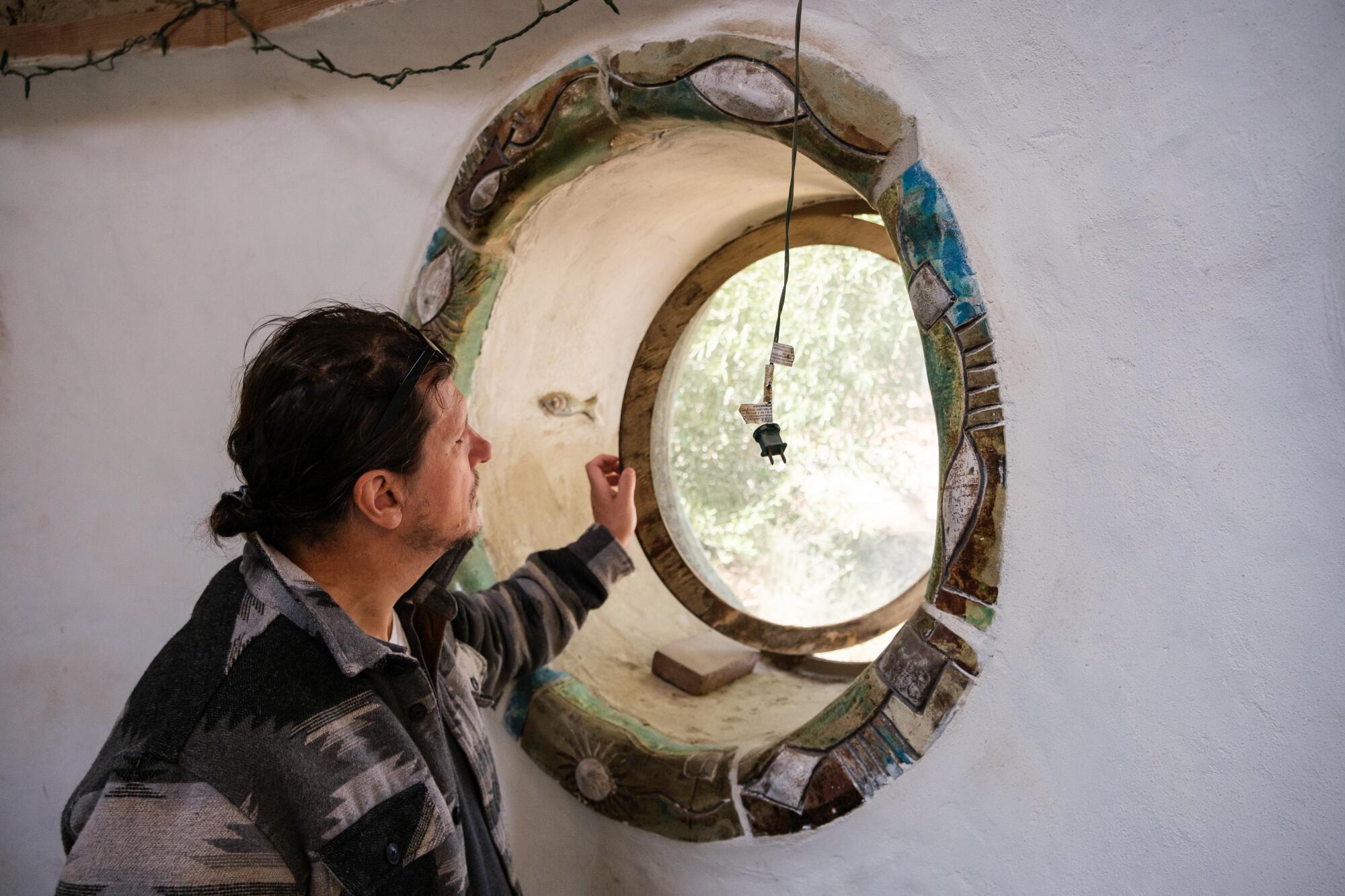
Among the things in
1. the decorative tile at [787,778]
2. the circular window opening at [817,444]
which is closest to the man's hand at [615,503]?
the decorative tile at [787,778]

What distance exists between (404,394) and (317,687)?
0.32 m

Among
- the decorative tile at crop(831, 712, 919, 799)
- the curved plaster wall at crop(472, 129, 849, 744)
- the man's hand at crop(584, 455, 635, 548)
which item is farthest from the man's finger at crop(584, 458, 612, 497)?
the decorative tile at crop(831, 712, 919, 799)

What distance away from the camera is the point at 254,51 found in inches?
59.3

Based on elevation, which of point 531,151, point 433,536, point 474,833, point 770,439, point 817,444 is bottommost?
point 474,833

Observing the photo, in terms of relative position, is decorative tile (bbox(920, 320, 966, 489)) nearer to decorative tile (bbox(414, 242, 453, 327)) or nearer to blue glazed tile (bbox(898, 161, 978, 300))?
blue glazed tile (bbox(898, 161, 978, 300))

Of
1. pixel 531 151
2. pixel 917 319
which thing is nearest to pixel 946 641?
pixel 917 319

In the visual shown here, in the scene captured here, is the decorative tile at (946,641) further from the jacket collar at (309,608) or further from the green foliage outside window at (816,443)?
the green foliage outside window at (816,443)

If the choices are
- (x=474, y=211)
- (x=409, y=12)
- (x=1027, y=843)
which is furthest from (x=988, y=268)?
(x=409, y=12)

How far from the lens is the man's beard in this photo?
1.08m

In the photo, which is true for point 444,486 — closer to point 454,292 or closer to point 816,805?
point 454,292

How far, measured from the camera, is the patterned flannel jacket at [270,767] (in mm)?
879

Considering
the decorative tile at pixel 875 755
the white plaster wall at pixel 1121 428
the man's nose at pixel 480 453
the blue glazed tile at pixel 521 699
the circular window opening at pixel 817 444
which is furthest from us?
the circular window opening at pixel 817 444

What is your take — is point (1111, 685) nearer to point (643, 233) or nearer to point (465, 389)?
point (465, 389)

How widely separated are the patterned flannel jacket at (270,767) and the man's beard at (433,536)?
0.12 metres
